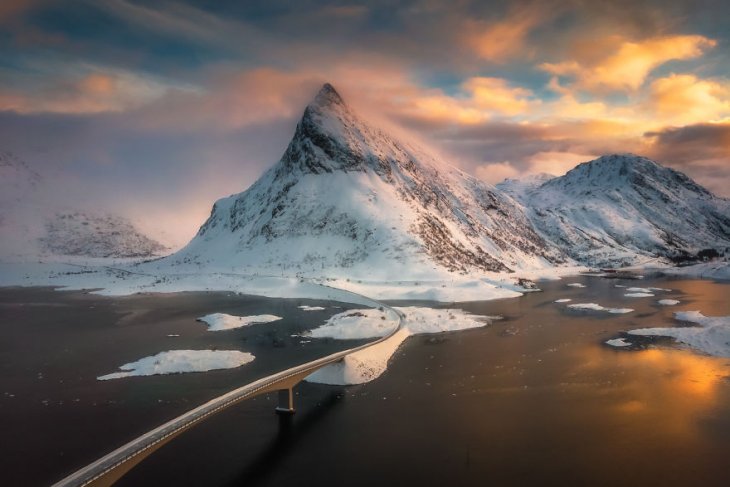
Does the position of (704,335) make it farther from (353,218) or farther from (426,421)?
(353,218)

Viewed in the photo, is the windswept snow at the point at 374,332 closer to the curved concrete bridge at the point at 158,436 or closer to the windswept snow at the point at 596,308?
the curved concrete bridge at the point at 158,436

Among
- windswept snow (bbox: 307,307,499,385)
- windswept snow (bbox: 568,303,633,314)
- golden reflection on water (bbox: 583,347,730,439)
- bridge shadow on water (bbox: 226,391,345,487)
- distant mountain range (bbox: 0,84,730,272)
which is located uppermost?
distant mountain range (bbox: 0,84,730,272)

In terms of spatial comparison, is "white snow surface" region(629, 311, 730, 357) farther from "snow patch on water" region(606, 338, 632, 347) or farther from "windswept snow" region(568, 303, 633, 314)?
"windswept snow" region(568, 303, 633, 314)

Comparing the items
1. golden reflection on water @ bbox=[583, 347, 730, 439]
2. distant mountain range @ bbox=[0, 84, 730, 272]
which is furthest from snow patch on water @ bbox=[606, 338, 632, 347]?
distant mountain range @ bbox=[0, 84, 730, 272]

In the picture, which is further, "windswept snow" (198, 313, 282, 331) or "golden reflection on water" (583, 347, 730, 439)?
"windswept snow" (198, 313, 282, 331)

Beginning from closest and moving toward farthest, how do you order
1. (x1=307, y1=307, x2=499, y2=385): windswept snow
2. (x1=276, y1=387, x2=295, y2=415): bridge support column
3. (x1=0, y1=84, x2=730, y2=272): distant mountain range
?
(x1=276, y1=387, x2=295, y2=415): bridge support column, (x1=307, y1=307, x2=499, y2=385): windswept snow, (x1=0, y1=84, x2=730, y2=272): distant mountain range

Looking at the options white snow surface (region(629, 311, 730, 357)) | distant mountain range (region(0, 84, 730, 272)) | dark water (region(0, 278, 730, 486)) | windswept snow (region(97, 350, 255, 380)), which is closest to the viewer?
dark water (region(0, 278, 730, 486))

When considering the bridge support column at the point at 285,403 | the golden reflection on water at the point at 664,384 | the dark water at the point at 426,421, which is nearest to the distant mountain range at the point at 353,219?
the golden reflection on water at the point at 664,384

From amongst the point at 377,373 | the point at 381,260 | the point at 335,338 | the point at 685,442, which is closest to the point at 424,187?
the point at 381,260
